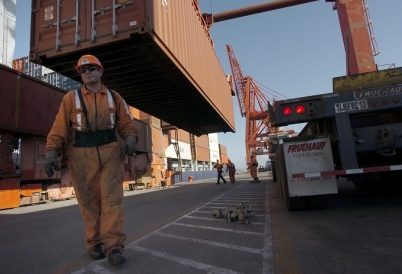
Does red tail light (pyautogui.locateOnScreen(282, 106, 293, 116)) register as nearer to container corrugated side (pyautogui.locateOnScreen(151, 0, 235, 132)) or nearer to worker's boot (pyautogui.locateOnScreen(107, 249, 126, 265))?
worker's boot (pyautogui.locateOnScreen(107, 249, 126, 265))

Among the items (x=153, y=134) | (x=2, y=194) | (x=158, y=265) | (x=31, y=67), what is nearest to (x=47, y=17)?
(x=2, y=194)

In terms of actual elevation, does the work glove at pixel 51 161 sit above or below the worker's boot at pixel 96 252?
above

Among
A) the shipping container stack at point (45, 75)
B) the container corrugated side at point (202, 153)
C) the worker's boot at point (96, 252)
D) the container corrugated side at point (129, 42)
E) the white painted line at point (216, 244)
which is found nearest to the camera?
the worker's boot at point (96, 252)

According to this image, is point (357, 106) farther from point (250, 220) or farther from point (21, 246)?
point (21, 246)

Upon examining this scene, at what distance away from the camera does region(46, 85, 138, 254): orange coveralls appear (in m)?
2.43

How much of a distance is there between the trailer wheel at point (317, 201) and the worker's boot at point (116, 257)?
3511 mm

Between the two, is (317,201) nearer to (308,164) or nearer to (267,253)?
(308,164)

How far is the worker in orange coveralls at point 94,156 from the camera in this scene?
2430mm

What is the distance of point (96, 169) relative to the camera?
250 cm

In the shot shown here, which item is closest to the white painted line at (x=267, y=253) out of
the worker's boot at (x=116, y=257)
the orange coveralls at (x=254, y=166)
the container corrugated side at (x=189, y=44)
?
the worker's boot at (x=116, y=257)

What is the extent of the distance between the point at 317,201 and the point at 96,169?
381 cm

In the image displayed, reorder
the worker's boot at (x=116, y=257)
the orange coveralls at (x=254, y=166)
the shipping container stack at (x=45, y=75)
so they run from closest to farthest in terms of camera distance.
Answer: the worker's boot at (x=116, y=257) → the orange coveralls at (x=254, y=166) → the shipping container stack at (x=45, y=75)

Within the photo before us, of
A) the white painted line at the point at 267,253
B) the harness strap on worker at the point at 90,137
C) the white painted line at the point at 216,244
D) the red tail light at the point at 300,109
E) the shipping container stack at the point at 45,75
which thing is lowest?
the white painted line at the point at 267,253

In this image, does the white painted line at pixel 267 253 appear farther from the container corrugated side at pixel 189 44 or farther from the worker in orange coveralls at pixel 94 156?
the container corrugated side at pixel 189 44
